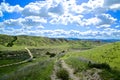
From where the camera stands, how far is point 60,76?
165 feet

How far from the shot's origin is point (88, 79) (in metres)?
48.3

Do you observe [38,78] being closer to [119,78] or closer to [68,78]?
[68,78]

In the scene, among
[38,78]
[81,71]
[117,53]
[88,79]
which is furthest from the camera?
[117,53]

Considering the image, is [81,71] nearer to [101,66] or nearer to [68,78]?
[101,66]

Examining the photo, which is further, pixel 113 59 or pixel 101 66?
pixel 113 59

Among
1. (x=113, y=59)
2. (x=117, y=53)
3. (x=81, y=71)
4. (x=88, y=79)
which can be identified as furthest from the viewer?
(x=117, y=53)

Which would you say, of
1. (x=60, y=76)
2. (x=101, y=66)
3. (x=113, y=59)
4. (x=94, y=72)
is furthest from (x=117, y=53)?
(x=60, y=76)

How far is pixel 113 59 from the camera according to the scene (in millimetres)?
75562

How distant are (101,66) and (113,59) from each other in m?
17.8

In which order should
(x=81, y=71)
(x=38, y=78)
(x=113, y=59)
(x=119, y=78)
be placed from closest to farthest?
(x=119, y=78) < (x=38, y=78) < (x=81, y=71) < (x=113, y=59)

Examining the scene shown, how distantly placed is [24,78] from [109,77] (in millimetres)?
20321

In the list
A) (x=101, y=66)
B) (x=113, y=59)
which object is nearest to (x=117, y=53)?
(x=113, y=59)

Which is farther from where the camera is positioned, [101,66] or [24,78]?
[101,66]

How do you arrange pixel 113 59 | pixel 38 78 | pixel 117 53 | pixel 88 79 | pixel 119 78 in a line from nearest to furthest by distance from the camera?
pixel 119 78 < pixel 88 79 < pixel 38 78 < pixel 113 59 < pixel 117 53
